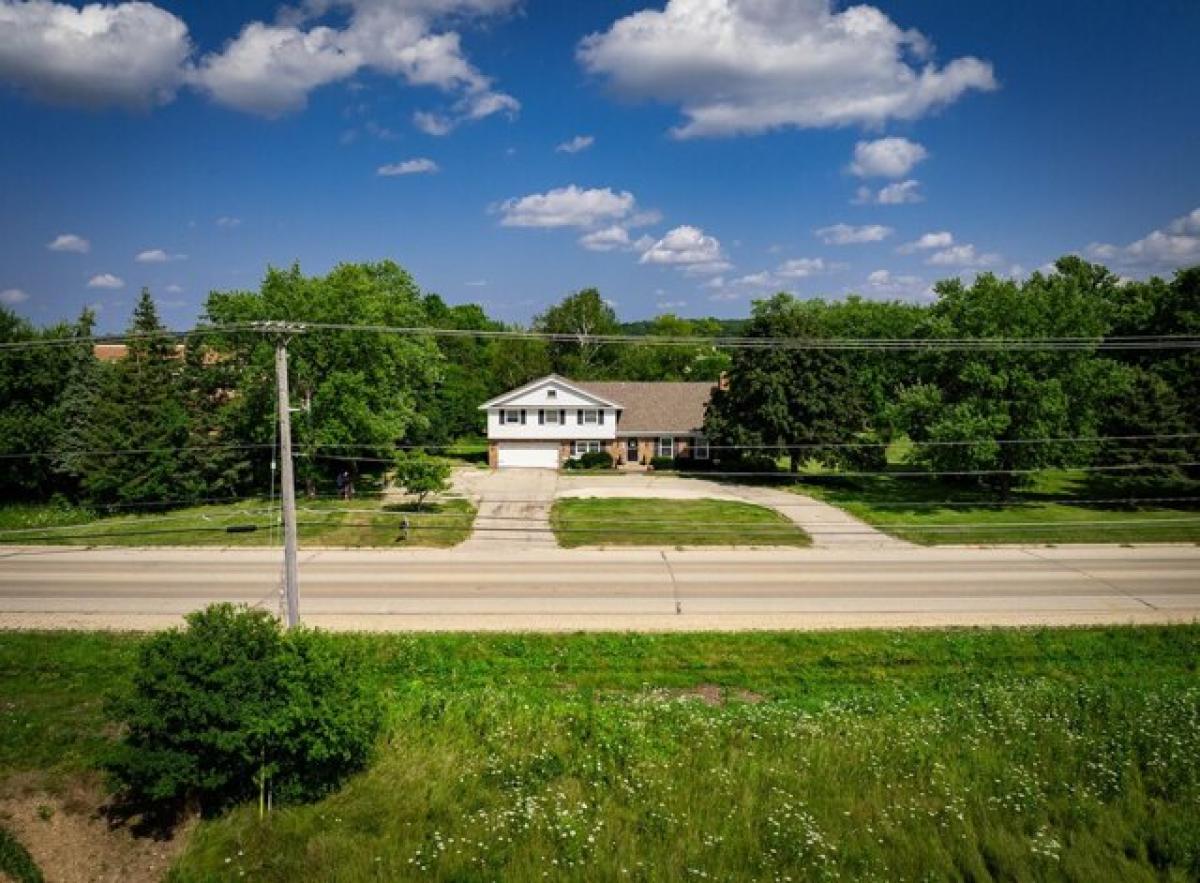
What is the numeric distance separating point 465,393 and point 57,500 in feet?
83.8

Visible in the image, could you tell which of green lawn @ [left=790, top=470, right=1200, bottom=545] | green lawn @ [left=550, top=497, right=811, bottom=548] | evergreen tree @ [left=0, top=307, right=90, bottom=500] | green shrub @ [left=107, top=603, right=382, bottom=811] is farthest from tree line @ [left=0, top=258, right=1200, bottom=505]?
green shrub @ [left=107, top=603, right=382, bottom=811]

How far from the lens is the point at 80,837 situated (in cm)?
1188

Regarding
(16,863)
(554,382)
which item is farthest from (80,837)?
(554,382)

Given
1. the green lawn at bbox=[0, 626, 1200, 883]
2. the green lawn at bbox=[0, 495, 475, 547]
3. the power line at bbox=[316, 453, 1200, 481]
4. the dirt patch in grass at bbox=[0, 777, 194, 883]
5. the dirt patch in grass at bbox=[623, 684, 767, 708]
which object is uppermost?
the power line at bbox=[316, 453, 1200, 481]

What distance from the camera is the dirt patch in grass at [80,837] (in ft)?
37.0

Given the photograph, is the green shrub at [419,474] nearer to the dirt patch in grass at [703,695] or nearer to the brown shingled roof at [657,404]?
the brown shingled roof at [657,404]

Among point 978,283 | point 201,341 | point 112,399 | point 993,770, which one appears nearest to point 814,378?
point 978,283

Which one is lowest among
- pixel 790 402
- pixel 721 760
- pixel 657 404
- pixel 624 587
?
pixel 721 760

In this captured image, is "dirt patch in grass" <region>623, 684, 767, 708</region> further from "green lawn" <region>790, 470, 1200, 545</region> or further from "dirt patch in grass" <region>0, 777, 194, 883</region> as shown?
"green lawn" <region>790, 470, 1200, 545</region>

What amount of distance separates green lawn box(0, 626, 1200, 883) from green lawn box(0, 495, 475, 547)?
406 inches

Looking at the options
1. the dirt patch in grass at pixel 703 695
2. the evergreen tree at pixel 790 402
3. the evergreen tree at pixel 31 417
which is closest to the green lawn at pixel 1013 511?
the evergreen tree at pixel 790 402

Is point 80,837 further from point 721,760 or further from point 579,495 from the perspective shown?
point 579,495

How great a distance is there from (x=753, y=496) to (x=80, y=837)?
99.9ft

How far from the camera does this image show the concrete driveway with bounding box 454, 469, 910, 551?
99.0ft
